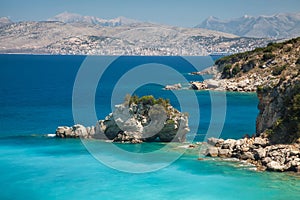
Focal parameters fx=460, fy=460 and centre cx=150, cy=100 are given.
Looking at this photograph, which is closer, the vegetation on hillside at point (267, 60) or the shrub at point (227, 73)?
the vegetation on hillside at point (267, 60)

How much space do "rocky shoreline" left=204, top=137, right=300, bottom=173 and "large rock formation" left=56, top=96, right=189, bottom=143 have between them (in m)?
4.94

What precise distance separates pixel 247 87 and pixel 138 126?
2091 inches

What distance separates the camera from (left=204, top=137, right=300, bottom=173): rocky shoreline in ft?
116

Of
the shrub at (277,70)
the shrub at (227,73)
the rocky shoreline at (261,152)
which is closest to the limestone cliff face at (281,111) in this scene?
the rocky shoreline at (261,152)

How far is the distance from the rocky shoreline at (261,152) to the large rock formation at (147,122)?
4.94m

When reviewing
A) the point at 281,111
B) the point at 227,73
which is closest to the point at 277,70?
the point at 227,73

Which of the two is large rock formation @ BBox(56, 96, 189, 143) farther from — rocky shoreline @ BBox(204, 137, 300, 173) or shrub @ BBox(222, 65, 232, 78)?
shrub @ BBox(222, 65, 232, 78)

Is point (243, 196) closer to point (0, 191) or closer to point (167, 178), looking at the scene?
point (167, 178)

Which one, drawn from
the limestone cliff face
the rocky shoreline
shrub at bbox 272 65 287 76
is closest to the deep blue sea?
the rocky shoreline

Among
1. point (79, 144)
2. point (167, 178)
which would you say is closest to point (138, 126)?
point (79, 144)

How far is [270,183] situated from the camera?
32.9 meters

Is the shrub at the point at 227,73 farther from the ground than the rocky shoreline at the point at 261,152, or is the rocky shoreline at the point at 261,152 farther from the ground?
the shrub at the point at 227,73

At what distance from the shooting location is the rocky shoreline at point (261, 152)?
116 ft

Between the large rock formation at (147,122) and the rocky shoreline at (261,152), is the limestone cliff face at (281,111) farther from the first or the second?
the large rock formation at (147,122)
